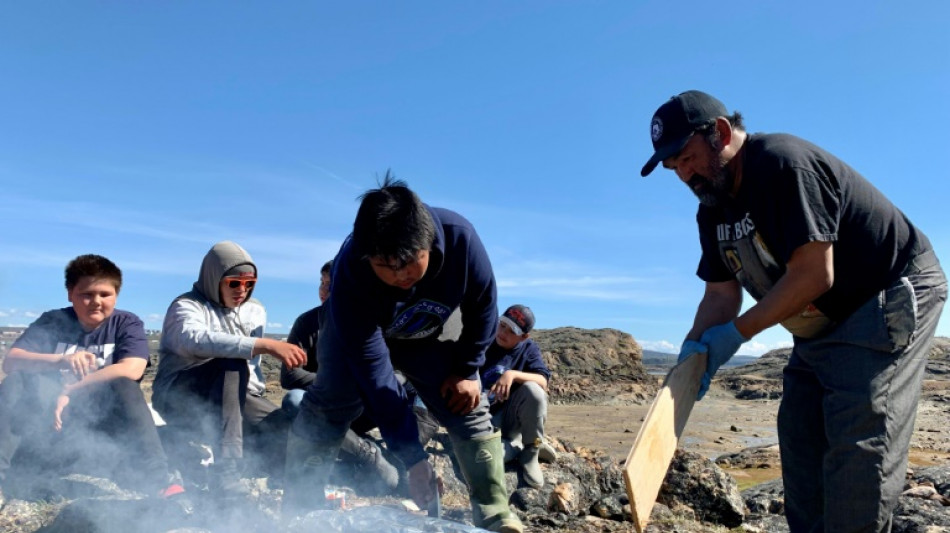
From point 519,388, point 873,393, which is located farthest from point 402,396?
point 519,388

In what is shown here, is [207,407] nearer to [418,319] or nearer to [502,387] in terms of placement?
[418,319]

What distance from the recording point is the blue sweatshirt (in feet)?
9.75

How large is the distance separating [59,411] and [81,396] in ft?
0.40

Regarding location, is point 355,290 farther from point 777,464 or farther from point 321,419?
point 777,464

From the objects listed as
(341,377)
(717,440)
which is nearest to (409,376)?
(341,377)

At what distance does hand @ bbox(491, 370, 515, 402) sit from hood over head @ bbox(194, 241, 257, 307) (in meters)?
1.85

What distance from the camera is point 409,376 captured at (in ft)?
11.1

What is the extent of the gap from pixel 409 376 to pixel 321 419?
1.61 ft

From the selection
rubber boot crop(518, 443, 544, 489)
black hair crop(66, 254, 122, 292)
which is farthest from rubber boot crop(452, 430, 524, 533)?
black hair crop(66, 254, 122, 292)

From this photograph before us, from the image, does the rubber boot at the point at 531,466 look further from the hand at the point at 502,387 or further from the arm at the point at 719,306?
the arm at the point at 719,306

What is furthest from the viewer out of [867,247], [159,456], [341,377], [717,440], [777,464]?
[717,440]

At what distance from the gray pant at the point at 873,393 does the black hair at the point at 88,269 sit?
3.58 metres

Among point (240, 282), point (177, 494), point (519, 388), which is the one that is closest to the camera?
point (177, 494)

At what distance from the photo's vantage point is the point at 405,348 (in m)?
3.33
